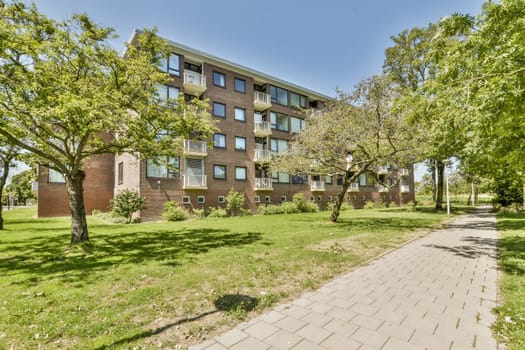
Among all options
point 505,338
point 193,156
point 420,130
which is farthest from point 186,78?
point 505,338

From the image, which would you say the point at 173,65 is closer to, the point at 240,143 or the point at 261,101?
the point at 240,143

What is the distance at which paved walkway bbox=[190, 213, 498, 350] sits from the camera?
3006 mm

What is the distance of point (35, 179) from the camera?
21.1m

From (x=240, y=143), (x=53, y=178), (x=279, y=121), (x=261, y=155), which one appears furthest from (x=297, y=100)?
(x=53, y=178)

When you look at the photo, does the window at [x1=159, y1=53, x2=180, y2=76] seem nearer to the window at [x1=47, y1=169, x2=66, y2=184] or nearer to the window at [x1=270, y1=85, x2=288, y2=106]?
the window at [x1=270, y1=85, x2=288, y2=106]

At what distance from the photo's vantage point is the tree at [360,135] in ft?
40.0

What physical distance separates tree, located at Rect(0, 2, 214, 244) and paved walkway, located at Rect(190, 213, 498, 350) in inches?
247

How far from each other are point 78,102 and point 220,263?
5122mm

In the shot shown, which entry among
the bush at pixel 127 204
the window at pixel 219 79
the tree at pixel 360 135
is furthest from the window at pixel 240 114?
the bush at pixel 127 204

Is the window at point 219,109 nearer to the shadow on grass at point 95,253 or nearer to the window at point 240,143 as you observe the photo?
the window at point 240,143

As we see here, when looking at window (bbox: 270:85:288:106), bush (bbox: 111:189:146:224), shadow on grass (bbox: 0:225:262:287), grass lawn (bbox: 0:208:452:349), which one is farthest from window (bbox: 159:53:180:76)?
grass lawn (bbox: 0:208:452:349)

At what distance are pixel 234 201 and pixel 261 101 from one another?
1006cm

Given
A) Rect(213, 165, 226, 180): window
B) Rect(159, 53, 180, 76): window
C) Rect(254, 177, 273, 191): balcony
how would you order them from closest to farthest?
Rect(159, 53, 180, 76): window → Rect(213, 165, 226, 180): window → Rect(254, 177, 273, 191): balcony

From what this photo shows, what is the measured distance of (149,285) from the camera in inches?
190
